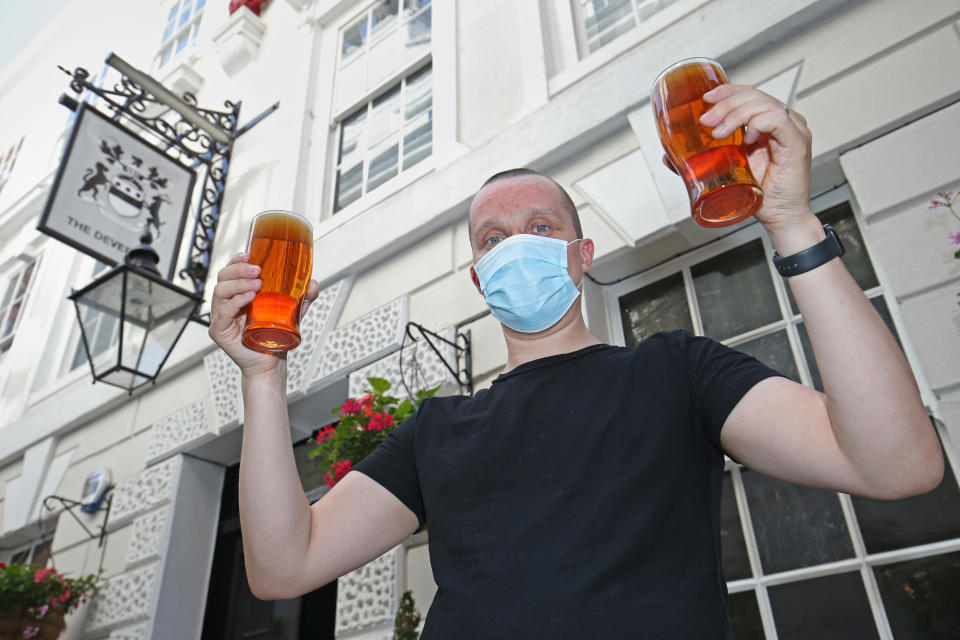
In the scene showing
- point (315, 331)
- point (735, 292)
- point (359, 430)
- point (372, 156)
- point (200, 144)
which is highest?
point (200, 144)

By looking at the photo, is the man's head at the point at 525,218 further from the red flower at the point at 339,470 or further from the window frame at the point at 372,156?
the window frame at the point at 372,156

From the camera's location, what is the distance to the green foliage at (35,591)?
13.6 feet

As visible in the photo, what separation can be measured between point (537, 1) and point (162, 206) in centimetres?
332

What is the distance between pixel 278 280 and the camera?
4.05 feet

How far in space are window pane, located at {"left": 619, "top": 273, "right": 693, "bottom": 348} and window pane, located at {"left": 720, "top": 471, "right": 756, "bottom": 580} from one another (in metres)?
0.79

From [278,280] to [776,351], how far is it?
2.14 metres

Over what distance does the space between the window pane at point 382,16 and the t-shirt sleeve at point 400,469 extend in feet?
17.2

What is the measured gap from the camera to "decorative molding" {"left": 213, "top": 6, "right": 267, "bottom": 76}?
696 cm

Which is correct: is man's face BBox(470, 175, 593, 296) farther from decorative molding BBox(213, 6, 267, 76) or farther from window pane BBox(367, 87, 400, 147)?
decorative molding BBox(213, 6, 267, 76)

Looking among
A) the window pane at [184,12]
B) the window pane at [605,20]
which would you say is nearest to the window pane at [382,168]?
the window pane at [605,20]

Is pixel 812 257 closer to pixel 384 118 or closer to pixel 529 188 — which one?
pixel 529 188

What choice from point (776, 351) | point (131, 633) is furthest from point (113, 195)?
point (776, 351)

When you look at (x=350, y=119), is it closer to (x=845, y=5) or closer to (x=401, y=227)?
(x=401, y=227)

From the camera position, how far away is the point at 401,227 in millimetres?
4102
